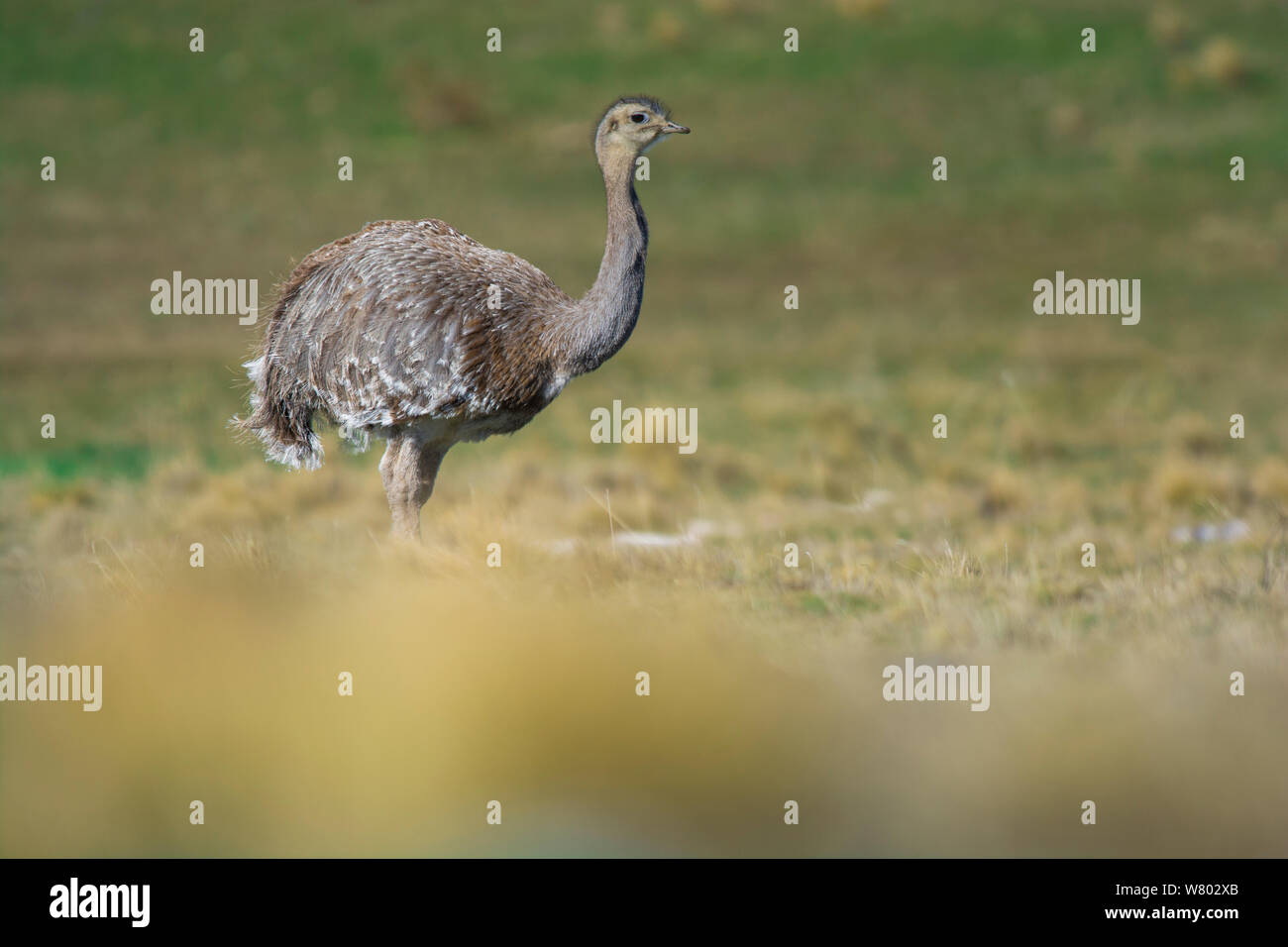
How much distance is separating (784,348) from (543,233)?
5.56 meters

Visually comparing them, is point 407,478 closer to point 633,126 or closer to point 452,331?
point 452,331

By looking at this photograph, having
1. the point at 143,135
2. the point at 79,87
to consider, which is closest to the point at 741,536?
the point at 143,135

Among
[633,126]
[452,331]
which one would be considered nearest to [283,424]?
[452,331]

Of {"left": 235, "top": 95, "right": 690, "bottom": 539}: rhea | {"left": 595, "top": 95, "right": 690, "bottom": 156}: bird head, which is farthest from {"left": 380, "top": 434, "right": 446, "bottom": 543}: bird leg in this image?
{"left": 595, "top": 95, "right": 690, "bottom": 156}: bird head

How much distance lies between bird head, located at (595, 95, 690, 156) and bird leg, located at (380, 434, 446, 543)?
2.02 m

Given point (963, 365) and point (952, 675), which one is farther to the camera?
point (963, 365)

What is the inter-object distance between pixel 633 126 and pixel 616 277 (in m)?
0.84

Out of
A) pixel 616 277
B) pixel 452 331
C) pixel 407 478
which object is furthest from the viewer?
pixel 407 478

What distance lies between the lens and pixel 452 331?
968 cm

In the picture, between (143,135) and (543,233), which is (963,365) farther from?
(143,135)

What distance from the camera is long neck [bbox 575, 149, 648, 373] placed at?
32.0ft

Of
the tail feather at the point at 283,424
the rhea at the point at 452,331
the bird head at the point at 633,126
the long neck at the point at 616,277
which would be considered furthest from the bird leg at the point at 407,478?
the bird head at the point at 633,126

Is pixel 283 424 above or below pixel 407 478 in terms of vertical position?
above

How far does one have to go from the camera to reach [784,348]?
27250mm
